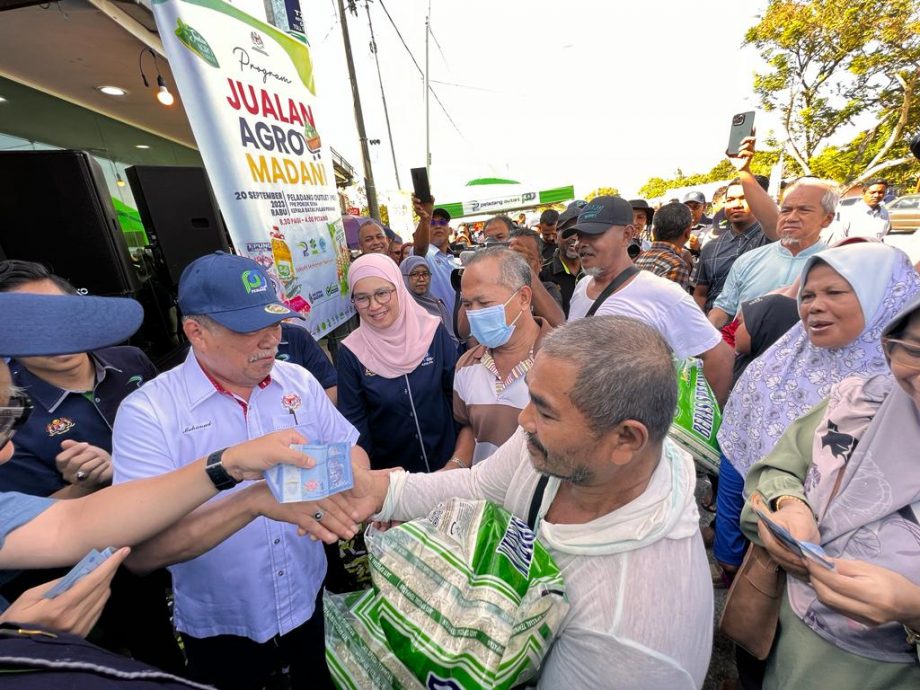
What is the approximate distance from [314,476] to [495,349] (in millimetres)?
1186

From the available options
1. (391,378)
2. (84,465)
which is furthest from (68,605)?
(391,378)

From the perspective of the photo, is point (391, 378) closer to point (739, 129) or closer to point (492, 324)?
point (492, 324)

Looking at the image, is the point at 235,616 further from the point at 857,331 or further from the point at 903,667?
the point at 857,331

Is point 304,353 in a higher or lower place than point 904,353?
lower

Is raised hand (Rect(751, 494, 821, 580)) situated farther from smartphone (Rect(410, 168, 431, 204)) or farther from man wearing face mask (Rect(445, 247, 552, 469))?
smartphone (Rect(410, 168, 431, 204))

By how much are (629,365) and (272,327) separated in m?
1.36

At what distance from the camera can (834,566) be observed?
1.07 meters

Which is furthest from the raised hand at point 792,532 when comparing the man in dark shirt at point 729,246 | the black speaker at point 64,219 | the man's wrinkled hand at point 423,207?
the black speaker at point 64,219

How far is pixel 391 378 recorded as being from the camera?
2512mm

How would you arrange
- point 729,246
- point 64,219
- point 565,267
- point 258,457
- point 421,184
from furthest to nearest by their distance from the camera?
point 565,267
point 421,184
point 729,246
point 64,219
point 258,457

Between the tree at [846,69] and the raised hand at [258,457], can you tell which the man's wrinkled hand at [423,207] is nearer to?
the raised hand at [258,457]

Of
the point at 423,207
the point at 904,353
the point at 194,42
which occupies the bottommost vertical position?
the point at 904,353

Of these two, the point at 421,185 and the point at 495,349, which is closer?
the point at 495,349

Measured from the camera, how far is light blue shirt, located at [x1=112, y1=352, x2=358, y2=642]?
4.94ft
